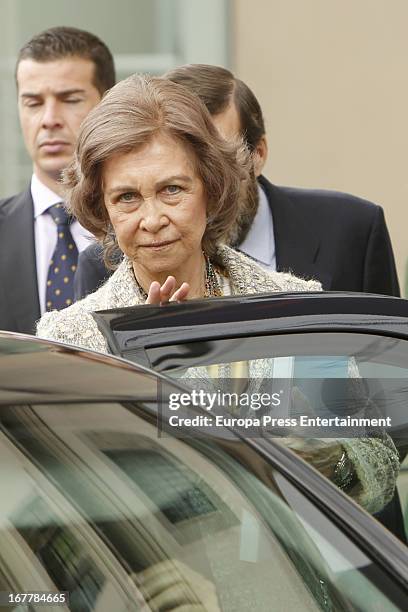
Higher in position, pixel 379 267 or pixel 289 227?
pixel 289 227

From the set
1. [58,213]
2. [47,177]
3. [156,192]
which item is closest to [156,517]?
[156,192]

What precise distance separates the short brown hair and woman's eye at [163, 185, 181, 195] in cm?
8

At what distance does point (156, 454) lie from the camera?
2.32 metres

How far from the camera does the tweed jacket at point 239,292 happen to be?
9.50 ft

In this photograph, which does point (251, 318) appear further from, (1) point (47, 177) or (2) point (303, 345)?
(1) point (47, 177)

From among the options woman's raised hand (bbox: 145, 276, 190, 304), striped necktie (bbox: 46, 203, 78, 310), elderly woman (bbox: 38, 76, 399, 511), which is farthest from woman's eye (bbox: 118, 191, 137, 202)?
striped necktie (bbox: 46, 203, 78, 310)

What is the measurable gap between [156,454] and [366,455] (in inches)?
26.7

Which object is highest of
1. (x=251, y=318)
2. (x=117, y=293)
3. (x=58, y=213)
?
(x=251, y=318)

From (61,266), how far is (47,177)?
0.41 m

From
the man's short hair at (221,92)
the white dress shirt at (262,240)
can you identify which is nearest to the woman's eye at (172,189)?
the man's short hair at (221,92)

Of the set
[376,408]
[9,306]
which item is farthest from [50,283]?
[376,408]

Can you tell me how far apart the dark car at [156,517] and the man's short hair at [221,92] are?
7.05 ft

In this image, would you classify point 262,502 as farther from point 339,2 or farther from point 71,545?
point 339,2

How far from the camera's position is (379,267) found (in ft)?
16.3
